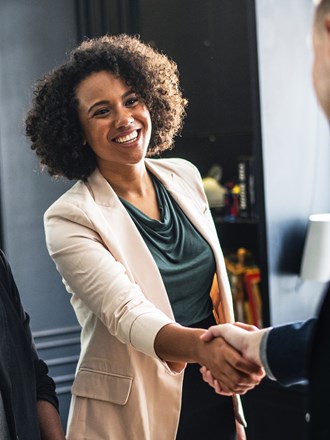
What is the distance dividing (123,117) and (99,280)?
0.43m

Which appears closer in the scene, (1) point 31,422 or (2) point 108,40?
(1) point 31,422

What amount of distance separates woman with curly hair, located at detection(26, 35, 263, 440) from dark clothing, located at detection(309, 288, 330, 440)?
85cm

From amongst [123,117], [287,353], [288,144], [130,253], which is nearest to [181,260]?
[130,253]

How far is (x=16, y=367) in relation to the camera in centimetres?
191

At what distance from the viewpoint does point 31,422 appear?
1.91 m

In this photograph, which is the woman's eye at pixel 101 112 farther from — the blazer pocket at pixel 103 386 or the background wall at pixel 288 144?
the background wall at pixel 288 144

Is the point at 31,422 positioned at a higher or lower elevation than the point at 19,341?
lower

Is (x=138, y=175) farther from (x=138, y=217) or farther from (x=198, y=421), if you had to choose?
(x=198, y=421)

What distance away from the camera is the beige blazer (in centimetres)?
204

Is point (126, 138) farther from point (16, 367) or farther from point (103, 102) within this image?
point (16, 367)

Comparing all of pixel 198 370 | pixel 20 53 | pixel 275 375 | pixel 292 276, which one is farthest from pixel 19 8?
pixel 275 375

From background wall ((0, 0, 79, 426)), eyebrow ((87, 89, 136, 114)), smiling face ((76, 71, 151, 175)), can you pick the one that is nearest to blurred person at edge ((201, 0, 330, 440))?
smiling face ((76, 71, 151, 175))

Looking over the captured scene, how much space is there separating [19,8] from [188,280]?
2262 mm

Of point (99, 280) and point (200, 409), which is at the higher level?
point (99, 280)
